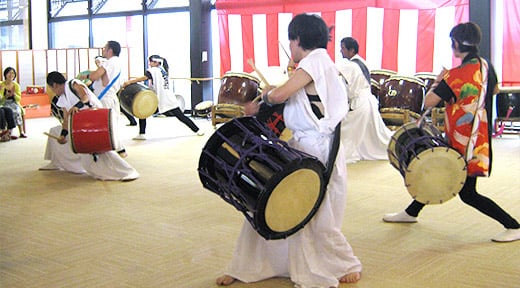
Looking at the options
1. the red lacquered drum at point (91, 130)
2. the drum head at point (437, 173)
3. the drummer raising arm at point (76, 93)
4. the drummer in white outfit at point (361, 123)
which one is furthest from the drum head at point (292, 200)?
the drummer in white outfit at point (361, 123)

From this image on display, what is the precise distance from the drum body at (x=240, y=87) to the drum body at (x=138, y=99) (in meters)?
1.27

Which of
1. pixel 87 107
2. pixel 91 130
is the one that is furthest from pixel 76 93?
pixel 91 130

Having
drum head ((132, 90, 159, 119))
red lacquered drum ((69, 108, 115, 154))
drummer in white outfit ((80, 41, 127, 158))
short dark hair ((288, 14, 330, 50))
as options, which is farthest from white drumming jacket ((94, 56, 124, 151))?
short dark hair ((288, 14, 330, 50))

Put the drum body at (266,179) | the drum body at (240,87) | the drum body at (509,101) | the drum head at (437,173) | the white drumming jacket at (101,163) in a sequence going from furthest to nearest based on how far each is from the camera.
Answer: the drum body at (240,87)
the drum body at (509,101)
the white drumming jacket at (101,163)
the drum head at (437,173)
the drum body at (266,179)

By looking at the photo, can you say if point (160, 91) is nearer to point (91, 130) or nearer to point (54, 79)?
point (54, 79)

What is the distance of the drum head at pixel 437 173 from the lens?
3428 mm

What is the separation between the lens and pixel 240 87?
895cm

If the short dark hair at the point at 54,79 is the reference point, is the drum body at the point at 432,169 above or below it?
below

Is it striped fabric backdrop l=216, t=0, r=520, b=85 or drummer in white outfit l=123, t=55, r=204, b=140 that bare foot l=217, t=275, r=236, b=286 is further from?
striped fabric backdrop l=216, t=0, r=520, b=85

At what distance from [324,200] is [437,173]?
2.87ft

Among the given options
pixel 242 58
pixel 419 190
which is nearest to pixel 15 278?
pixel 419 190

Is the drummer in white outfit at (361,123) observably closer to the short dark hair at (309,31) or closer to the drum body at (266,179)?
the short dark hair at (309,31)

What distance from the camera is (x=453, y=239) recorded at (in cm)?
377

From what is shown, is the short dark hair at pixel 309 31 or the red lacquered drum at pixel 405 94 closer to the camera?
the short dark hair at pixel 309 31
